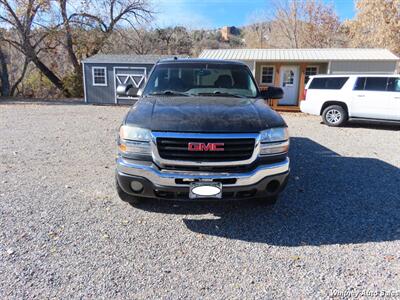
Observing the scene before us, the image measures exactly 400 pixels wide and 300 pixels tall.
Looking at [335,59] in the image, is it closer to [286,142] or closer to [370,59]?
[370,59]

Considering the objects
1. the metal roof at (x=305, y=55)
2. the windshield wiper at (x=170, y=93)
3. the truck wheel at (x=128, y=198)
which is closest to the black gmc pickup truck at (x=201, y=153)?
the truck wheel at (x=128, y=198)

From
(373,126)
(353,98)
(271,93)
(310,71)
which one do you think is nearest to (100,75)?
(310,71)

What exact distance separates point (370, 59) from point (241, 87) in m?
13.3

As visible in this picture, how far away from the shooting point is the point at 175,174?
3072mm

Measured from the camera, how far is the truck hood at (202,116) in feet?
10.2

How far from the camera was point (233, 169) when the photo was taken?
10.3ft

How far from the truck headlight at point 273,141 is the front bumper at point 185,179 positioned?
15 cm

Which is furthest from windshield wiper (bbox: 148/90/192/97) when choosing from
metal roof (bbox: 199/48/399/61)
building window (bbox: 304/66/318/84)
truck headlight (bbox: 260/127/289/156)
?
building window (bbox: 304/66/318/84)

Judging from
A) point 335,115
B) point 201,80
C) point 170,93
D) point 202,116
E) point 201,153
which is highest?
point 201,80

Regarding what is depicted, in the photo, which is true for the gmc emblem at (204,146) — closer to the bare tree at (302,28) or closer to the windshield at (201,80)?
the windshield at (201,80)

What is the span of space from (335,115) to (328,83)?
4.05 feet

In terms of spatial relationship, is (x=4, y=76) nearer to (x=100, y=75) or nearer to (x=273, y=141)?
(x=100, y=75)

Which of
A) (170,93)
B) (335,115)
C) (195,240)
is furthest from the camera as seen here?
(335,115)

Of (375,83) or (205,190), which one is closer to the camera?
(205,190)
